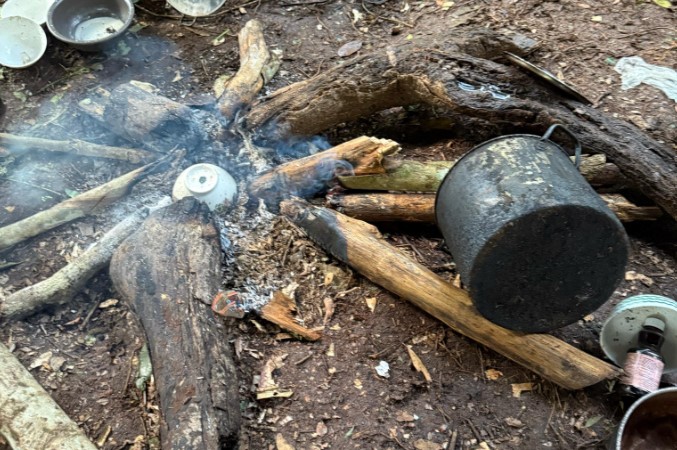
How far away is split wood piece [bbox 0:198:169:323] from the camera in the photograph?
132 inches

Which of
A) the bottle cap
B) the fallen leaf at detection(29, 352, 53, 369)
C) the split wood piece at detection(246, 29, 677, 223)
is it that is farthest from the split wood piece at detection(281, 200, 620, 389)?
the fallen leaf at detection(29, 352, 53, 369)

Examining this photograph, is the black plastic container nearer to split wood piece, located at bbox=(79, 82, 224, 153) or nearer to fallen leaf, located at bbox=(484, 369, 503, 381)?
fallen leaf, located at bbox=(484, 369, 503, 381)

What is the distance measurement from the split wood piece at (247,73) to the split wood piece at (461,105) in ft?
0.58

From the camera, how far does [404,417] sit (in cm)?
294

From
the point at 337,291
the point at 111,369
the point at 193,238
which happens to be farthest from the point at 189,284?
the point at 337,291

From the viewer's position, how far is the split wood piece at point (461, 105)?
3537 mm

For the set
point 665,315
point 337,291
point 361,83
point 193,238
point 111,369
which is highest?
point 361,83

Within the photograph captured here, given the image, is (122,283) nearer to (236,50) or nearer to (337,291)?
(337,291)

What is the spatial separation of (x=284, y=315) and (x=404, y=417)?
85cm

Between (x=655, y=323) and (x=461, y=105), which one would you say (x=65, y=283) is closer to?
(x=461, y=105)

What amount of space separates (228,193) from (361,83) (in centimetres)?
117

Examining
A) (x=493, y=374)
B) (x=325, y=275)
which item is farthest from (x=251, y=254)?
(x=493, y=374)

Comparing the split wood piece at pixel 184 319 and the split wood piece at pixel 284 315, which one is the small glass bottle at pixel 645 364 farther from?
the split wood piece at pixel 184 319

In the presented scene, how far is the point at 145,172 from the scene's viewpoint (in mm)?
3982
